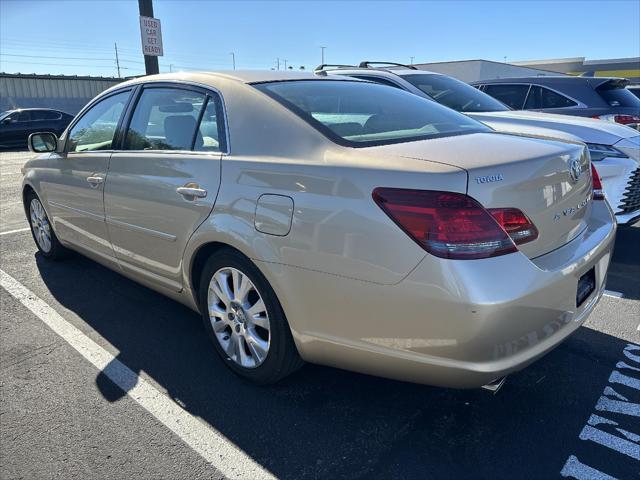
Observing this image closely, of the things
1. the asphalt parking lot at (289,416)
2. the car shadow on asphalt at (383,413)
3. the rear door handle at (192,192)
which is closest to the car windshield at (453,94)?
the asphalt parking lot at (289,416)

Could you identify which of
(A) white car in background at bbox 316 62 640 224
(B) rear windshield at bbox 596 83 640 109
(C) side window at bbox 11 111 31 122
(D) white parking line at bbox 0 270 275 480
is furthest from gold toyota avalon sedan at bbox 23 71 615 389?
(C) side window at bbox 11 111 31 122

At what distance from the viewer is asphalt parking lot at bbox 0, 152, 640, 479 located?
2166mm

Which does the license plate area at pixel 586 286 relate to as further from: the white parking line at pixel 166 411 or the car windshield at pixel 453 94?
the car windshield at pixel 453 94

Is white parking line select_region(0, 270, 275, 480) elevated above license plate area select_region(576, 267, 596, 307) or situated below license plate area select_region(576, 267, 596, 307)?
below

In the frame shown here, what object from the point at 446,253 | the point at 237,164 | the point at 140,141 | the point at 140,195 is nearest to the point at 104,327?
the point at 140,195

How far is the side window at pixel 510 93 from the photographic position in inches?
307

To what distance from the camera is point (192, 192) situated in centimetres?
272

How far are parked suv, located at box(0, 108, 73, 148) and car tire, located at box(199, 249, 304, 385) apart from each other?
17.3 meters

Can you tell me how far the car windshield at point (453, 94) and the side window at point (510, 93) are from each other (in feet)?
5.24

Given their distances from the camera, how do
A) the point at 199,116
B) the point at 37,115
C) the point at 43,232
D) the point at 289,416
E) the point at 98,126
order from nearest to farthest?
1. the point at 289,416
2. the point at 199,116
3. the point at 98,126
4. the point at 43,232
5. the point at 37,115

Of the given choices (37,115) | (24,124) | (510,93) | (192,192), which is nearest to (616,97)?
(510,93)

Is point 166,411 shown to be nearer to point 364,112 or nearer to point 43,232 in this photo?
point 364,112

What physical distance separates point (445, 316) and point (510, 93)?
23.2ft

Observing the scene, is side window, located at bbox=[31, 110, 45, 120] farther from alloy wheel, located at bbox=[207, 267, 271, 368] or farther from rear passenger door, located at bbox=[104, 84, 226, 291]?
alloy wheel, located at bbox=[207, 267, 271, 368]
